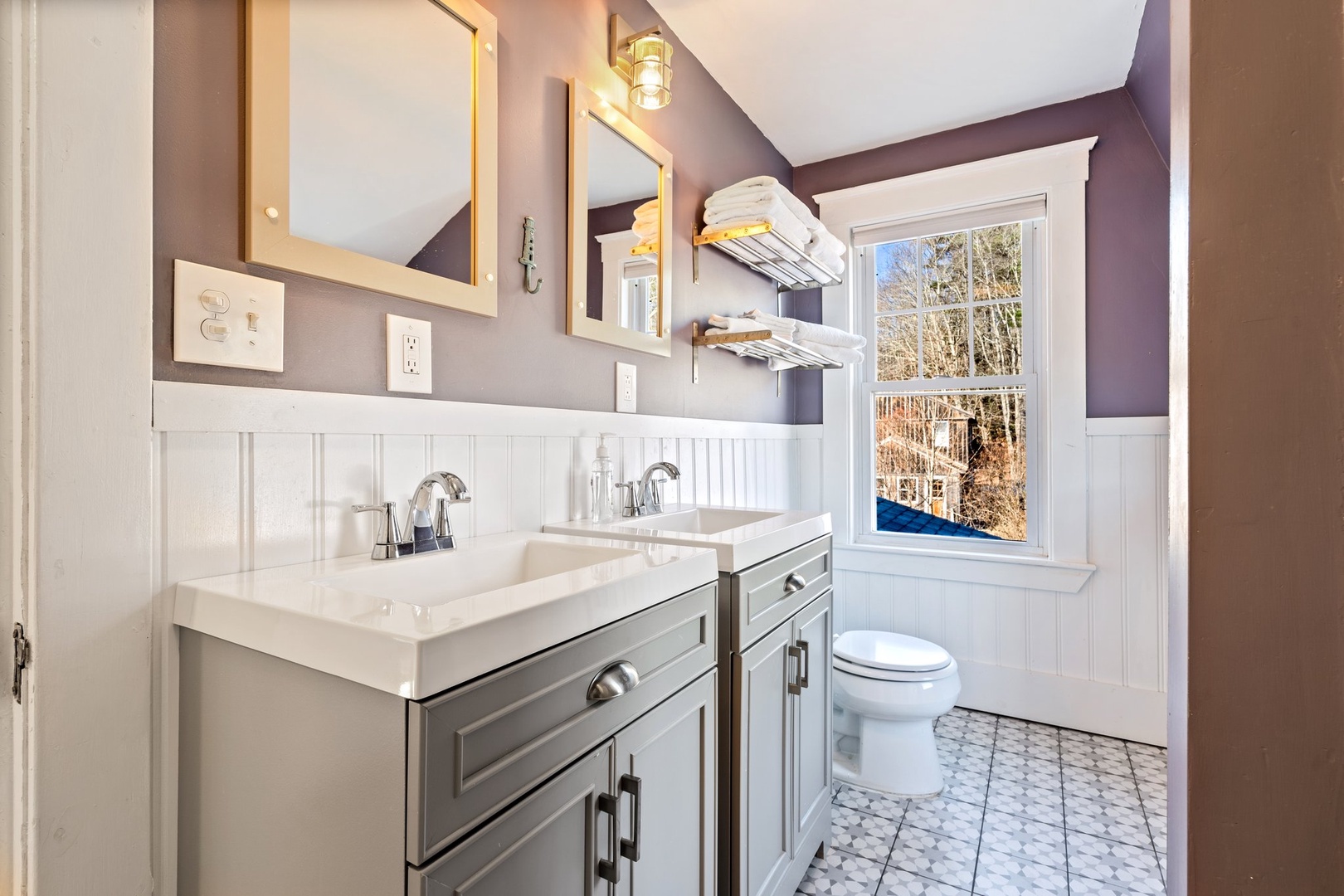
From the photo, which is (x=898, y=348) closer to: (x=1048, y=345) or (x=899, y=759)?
(x=1048, y=345)

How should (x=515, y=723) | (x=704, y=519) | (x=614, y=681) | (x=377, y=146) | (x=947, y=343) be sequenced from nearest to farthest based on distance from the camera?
1. (x=515, y=723)
2. (x=614, y=681)
3. (x=377, y=146)
4. (x=704, y=519)
5. (x=947, y=343)

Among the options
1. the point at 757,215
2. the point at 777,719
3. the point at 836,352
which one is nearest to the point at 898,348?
the point at 836,352

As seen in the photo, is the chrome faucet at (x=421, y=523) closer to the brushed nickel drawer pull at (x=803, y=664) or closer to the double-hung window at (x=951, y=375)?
the brushed nickel drawer pull at (x=803, y=664)

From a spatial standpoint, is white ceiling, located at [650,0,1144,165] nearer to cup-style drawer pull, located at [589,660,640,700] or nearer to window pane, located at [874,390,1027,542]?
window pane, located at [874,390,1027,542]

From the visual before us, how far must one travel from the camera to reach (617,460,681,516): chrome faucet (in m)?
1.64

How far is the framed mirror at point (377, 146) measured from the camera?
→ 92 cm

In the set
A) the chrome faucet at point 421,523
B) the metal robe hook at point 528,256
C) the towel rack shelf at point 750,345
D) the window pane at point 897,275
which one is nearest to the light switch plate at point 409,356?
the chrome faucet at point 421,523

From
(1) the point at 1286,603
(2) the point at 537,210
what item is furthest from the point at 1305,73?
(2) the point at 537,210

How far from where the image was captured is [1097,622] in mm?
2385

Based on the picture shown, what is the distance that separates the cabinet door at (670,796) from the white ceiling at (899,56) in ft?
5.98

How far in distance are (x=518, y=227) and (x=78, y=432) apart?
86 cm

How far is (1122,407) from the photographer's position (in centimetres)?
234

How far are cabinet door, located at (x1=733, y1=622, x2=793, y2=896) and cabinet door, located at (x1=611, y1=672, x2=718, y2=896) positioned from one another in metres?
0.10

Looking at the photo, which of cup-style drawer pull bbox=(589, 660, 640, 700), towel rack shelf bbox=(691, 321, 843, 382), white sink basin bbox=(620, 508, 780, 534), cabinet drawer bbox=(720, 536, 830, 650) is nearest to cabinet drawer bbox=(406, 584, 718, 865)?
cup-style drawer pull bbox=(589, 660, 640, 700)
